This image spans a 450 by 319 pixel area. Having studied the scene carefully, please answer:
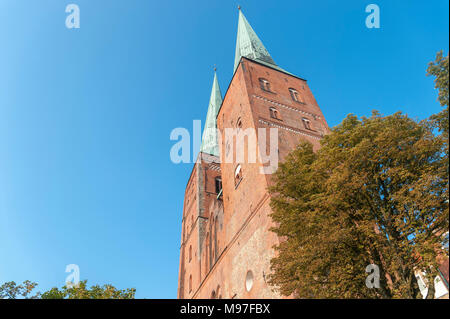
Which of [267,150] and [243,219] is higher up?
[267,150]

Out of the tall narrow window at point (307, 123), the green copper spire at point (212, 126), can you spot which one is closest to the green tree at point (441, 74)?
the tall narrow window at point (307, 123)

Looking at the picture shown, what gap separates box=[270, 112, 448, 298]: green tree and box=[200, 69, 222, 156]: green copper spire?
27759mm

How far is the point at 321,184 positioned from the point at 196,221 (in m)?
20.2

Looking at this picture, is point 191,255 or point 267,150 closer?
point 267,150

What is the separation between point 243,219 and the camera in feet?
53.6

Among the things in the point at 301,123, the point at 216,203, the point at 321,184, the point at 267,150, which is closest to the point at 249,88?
the point at 301,123

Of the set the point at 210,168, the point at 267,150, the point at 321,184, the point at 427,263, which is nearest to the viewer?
the point at 427,263

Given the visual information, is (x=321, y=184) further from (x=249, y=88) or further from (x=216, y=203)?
(x=216, y=203)

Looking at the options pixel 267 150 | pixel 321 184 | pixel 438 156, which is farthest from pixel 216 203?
pixel 438 156

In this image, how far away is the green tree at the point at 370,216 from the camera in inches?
298

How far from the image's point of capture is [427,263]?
277 inches

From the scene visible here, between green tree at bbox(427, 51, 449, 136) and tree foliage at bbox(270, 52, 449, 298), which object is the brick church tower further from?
green tree at bbox(427, 51, 449, 136)
